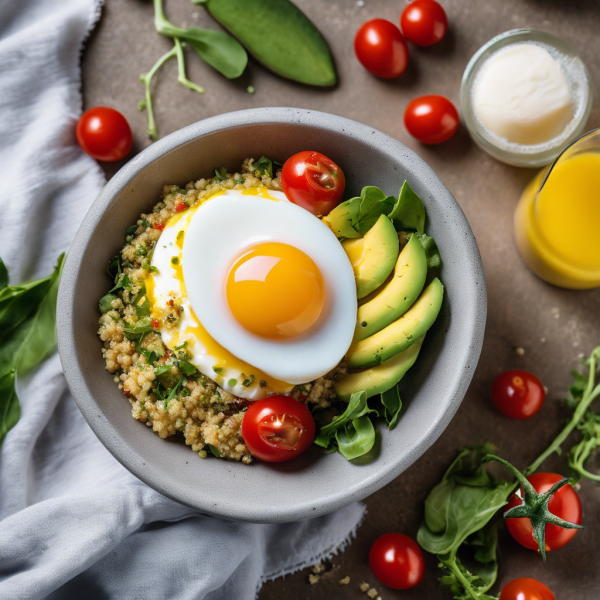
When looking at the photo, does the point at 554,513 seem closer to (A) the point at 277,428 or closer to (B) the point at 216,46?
(A) the point at 277,428

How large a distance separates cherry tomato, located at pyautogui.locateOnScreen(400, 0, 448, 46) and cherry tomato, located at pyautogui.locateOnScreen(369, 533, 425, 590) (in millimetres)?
2014

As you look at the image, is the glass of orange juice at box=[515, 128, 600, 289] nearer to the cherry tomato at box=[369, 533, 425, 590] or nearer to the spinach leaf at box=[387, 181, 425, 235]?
the spinach leaf at box=[387, 181, 425, 235]

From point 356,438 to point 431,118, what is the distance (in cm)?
128

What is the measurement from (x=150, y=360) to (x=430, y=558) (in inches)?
55.3

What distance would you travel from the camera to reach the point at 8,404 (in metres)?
2.09

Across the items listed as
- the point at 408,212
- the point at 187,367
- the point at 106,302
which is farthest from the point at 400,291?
the point at 106,302

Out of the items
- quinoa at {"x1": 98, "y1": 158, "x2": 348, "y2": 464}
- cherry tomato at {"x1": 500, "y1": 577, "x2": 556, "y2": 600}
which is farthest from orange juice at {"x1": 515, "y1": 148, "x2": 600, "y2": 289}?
cherry tomato at {"x1": 500, "y1": 577, "x2": 556, "y2": 600}

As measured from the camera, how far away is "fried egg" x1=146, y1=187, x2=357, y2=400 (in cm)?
176

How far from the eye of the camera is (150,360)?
1829 mm

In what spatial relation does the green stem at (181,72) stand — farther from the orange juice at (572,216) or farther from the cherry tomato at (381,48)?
the orange juice at (572,216)

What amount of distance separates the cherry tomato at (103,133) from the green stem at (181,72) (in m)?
0.29

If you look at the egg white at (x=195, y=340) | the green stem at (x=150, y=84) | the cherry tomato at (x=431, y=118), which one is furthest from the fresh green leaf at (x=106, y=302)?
the cherry tomato at (x=431, y=118)

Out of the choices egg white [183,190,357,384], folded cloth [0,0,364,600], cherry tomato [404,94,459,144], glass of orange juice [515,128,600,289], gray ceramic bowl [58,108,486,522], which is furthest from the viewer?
cherry tomato [404,94,459,144]

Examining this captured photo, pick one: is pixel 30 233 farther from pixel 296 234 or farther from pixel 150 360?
pixel 296 234
